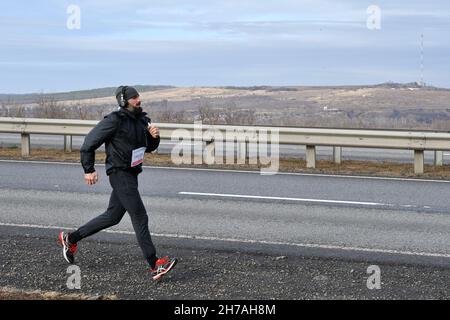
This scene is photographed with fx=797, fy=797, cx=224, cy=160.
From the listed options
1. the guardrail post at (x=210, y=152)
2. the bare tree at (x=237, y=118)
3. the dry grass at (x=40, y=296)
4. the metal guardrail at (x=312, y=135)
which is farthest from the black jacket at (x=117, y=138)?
the bare tree at (x=237, y=118)

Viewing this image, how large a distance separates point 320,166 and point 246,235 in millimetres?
7948

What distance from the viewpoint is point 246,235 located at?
952 centimetres

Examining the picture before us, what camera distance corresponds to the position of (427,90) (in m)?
60.7

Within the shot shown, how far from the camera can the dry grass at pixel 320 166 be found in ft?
53.1

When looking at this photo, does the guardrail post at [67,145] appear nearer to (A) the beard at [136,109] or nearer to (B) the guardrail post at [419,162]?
(B) the guardrail post at [419,162]

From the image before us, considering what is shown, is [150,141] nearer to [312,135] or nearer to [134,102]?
[134,102]

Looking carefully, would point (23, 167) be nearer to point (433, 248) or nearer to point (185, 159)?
point (185, 159)

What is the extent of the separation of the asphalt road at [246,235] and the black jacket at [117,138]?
1.05 m

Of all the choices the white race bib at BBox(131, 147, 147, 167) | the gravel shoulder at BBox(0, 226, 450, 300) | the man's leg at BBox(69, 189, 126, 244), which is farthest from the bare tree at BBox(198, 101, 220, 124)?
the white race bib at BBox(131, 147, 147, 167)

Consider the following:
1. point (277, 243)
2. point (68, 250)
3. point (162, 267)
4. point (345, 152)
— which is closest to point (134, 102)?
point (162, 267)

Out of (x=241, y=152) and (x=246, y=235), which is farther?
(x=241, y=152)

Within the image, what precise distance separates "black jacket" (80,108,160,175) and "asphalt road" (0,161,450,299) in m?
1.05
